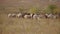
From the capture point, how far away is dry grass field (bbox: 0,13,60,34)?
1581 millimetres

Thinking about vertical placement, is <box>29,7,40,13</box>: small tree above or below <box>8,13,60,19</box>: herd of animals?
above

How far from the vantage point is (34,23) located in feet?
5.43

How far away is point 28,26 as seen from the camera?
1632 millimetres

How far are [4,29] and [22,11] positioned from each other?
283mm

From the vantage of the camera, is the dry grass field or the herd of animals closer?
the dry grass field

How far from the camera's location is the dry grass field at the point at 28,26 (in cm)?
158

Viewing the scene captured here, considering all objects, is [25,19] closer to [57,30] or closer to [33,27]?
[33,27]

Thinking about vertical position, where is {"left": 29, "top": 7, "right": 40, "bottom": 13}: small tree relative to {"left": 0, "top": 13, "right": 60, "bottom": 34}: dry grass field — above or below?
above

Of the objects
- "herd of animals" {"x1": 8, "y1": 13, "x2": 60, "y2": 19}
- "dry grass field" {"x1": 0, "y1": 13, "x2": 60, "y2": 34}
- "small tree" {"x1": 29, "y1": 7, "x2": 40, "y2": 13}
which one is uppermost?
"small tree" {"x1": 29, "y1": 7, "x2": 40, "y2": 13}

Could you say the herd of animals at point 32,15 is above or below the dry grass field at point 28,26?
above

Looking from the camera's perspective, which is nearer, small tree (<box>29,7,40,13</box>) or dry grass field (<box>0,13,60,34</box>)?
dry grass field (<box>0,13,60,34</box>)

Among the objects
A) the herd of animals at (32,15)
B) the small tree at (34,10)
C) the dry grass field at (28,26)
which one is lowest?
the dry grass field at (28,26)

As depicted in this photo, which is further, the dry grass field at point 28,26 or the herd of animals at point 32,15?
the herd of animals at point 32,15

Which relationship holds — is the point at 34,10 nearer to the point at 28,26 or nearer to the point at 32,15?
the point at 32,15
